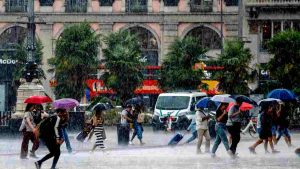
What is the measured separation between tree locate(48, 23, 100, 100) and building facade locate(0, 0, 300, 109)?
540cm

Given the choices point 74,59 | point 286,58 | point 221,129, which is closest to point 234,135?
point 221,129

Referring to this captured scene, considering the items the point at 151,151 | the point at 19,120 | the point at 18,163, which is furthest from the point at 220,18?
the point at 18,163

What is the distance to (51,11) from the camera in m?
62.0

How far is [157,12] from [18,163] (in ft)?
132

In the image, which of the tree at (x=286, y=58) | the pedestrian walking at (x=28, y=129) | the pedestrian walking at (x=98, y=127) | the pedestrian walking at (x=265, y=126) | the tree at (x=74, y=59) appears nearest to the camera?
the pedestrian walking at (x=28, y=129)

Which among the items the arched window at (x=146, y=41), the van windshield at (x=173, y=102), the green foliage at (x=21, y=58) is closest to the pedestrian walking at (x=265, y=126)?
the van windshield at (x=173, y=102)

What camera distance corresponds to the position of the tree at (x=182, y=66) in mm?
54906

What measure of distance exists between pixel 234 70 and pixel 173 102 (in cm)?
932

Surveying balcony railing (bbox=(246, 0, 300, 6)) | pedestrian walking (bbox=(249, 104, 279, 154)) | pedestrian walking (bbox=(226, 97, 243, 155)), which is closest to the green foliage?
balcony railing (bbox=(246, 0, 300, 6))

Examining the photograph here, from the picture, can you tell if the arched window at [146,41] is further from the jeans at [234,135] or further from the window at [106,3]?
the jeans at [234,135]

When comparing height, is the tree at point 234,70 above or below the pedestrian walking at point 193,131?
above

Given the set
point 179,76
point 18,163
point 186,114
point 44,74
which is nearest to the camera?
point 18,163

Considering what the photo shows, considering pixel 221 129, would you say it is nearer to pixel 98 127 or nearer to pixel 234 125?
pixel 234 125

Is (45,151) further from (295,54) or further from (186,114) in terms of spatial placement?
(295,54)
